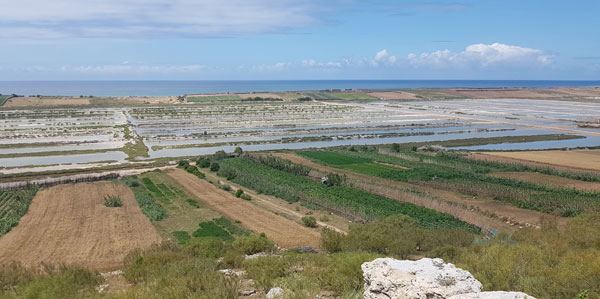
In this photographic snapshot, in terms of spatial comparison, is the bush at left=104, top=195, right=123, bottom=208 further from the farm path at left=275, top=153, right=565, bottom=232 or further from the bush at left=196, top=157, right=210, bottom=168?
the farm path at left=275, top=153, right=565, bottom=232

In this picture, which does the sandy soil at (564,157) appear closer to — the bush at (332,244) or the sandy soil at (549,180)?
the sandy soil at (549,180)

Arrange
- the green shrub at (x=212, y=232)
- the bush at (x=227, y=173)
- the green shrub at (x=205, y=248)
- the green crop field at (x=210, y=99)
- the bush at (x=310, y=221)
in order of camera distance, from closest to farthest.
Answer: the green shrub at (x=205, y=248) → the green shrub at (x=212, y=232) → the bush at (x=310, y=221) → the bush at (x=227, y=173) → the green crop field at (x=210, y=99)

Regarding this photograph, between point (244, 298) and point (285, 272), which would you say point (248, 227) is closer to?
point (285, 272)

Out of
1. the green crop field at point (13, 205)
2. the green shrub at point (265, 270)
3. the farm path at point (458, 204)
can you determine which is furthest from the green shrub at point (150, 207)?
the farm path at point (458, 204)

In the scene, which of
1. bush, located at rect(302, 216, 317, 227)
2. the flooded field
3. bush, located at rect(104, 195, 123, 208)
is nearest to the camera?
bush, located at rect(302, 216, 317, 227)

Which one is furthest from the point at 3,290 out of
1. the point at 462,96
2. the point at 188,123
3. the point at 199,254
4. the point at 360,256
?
the point at 462,96

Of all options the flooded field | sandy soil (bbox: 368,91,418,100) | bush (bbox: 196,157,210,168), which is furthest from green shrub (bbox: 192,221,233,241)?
sandy soil (bbox: 368,91,418,100)

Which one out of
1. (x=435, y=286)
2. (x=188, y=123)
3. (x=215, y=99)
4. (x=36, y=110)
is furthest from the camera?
(x=215, y=99)
